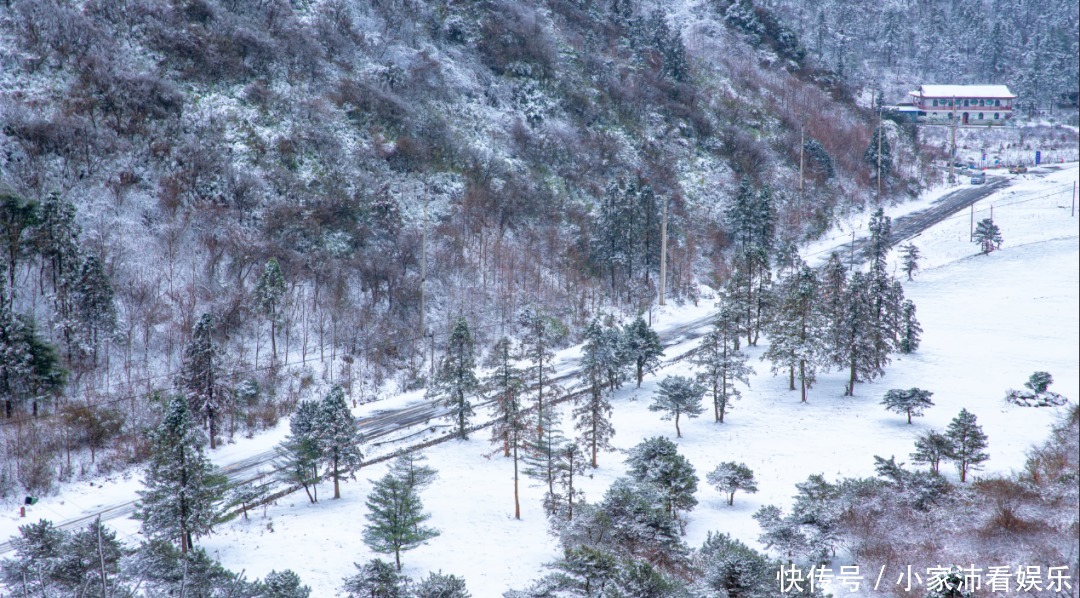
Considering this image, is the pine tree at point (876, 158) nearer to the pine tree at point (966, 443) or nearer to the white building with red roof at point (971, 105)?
the white building with red roof at point (971, 105)

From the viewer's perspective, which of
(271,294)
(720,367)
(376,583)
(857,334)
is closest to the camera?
(376,583)

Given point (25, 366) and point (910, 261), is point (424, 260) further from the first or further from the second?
point (910, 261)

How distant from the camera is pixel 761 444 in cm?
4541

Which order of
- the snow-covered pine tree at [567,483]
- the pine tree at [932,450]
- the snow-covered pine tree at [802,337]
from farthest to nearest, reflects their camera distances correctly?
1. the snow-covered pine tree at [802,337]
2. the pine tree at [932,450]
3. the snow-covered pine tree at [567,483]

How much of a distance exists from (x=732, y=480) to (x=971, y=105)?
140643mm

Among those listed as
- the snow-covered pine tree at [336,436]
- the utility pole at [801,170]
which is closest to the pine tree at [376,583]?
the snow-covered pine tree at [336,436]

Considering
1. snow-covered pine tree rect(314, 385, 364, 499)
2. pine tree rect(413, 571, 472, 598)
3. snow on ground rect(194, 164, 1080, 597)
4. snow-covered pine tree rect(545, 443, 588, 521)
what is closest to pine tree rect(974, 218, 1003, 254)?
snow on ground rect(194, 164, 1080, 597)

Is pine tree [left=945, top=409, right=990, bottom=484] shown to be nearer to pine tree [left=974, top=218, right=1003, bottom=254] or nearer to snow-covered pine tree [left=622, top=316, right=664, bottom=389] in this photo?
snow-covered pine tree [left=622, top=316, right=664, bottom=389]

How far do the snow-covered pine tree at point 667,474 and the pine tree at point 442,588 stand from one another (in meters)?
11.7

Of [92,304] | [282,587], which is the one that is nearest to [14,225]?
[92,304]

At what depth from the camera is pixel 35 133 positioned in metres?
53.8

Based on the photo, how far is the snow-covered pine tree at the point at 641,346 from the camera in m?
54.7

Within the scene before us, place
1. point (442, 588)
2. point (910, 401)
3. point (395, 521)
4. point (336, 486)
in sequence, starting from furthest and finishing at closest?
point (910, 401)
point (336, 486)
point (395, 521)
point (442, 588)

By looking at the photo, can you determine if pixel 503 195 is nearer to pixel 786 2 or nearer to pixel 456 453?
pixel 456 453
